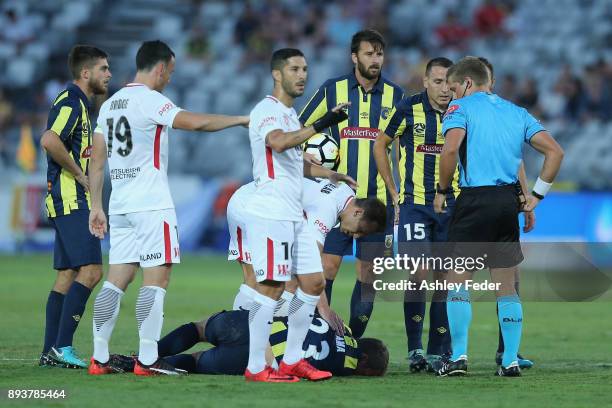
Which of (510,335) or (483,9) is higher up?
(483,9)

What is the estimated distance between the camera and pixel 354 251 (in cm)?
977

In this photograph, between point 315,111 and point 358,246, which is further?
point 315,111

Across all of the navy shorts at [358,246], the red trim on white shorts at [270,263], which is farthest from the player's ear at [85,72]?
the red trim on white shorts at [270,263]

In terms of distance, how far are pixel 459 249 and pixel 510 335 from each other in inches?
27.5

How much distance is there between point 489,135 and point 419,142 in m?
1.13

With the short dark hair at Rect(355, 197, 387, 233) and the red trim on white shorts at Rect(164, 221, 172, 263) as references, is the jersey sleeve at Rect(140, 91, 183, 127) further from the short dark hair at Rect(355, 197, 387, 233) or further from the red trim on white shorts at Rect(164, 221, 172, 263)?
the short dark hair at Rect(355, 197, 387, 233)

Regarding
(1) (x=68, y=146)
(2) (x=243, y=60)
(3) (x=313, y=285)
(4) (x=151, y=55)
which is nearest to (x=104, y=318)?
(3) (x=313, y=285)

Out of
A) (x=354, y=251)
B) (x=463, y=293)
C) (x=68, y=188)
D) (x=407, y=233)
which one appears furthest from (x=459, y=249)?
(x=68, y=188)

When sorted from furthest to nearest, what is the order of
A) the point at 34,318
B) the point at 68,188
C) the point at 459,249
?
the point at 34,318 → the point at 68,188 → the point at 459,249

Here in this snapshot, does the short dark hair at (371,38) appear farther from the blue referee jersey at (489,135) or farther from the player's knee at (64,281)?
the player's knee at (64,281)

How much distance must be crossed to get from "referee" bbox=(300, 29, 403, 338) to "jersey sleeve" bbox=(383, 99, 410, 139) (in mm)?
491

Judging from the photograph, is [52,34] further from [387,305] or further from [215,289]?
[387,305]

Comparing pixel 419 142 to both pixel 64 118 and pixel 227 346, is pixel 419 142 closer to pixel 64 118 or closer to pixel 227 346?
pixel 227 346

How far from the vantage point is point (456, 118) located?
26.6 feet
